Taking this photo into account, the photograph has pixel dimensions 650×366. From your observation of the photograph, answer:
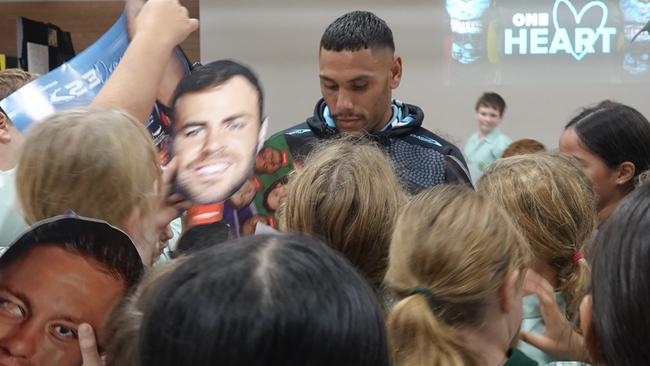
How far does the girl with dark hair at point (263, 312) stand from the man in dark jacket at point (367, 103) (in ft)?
4.85

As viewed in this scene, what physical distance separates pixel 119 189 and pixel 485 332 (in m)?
0.57

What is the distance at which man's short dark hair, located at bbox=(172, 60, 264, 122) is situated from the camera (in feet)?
4.95

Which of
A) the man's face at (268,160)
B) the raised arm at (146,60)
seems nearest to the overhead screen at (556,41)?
the man's face at (268,160)

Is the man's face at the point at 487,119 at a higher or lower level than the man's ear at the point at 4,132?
lower

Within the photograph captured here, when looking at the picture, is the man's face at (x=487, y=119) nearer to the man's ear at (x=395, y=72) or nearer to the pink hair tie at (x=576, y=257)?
the man's ear at (x=395, y=72)

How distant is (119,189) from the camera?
114 centimetres

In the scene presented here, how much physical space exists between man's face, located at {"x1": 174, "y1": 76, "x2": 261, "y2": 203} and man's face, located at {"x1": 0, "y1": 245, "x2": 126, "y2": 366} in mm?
449

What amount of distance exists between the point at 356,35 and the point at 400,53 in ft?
14.8

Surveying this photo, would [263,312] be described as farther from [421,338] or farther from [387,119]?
[387,119]

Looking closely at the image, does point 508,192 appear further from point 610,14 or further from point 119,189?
point 610,14

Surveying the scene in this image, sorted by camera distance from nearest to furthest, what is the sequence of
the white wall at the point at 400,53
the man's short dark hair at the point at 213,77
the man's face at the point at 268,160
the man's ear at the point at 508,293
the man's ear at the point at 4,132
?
the man's ear at the point at 508,293 → the man's short dark hair at the point at 213,77 → the man's face at the point at 268,160 → the man's ear at the point at 4,132 → the white wall at the point at 400,53

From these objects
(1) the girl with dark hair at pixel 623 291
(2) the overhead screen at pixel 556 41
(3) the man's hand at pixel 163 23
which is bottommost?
(2) the overhead screen at pixel 556 41

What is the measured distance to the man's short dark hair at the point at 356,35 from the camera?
2.27 metres

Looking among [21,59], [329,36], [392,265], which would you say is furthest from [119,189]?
[21,59]
